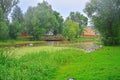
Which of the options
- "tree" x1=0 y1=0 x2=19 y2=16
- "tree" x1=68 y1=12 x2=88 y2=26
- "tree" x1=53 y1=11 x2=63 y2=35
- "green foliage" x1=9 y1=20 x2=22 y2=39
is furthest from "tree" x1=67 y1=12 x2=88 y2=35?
"green foliage" x1=9 y1=20 x2=22 y2=39

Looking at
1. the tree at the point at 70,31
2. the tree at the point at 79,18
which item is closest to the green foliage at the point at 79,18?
the tree at the point at 79,18

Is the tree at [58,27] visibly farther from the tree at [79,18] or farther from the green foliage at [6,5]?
the green foliage at [6,5]

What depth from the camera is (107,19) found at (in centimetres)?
4681

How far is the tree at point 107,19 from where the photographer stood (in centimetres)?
4512

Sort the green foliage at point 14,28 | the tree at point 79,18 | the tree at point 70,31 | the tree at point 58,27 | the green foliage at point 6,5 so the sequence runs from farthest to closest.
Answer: the tree at point 79,18 → the tree at point 58,27 → the tree at point 70,31 → the green foliage at point 6,5 → the green foliage at point 14,28

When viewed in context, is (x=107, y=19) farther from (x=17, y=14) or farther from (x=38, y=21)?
(x=17, y=14)

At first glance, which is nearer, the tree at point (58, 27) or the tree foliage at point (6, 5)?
the tree foliage at point (6, 5)

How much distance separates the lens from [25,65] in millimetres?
16344

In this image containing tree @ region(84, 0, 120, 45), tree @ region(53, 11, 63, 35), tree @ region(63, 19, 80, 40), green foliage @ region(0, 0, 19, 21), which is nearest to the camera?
tree @ region(84, 0, 120, 45)

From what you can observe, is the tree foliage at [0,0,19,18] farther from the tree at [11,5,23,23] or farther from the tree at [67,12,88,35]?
the tree at [67,12,88,35]

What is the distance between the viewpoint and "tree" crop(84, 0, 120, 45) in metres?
45.1

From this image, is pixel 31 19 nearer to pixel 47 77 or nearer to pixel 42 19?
pixel 42 19

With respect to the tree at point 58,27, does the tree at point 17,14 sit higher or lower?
higher

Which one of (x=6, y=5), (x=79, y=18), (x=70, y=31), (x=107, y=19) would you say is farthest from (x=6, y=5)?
(x=79, y=18)
